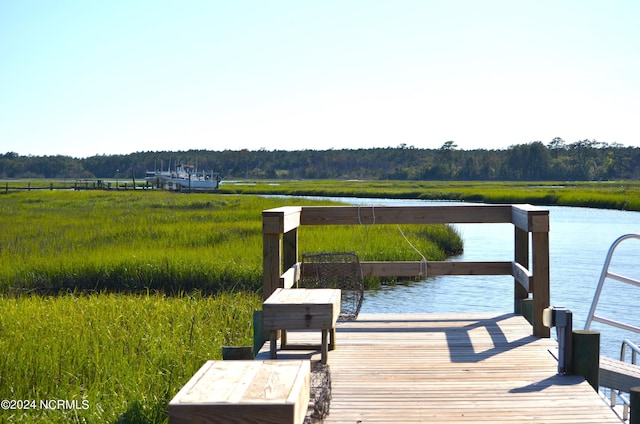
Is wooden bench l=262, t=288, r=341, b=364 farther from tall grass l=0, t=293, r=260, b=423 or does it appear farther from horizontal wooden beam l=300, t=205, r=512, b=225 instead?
horizontal wooden beam l=300, t=205, r=512, b=225

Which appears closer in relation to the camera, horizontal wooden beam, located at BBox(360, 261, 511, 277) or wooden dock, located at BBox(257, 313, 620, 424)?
wooden dock, located at BBox(257, 313, 620, 424)

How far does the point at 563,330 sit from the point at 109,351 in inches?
188

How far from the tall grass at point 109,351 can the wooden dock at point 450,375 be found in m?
1.24

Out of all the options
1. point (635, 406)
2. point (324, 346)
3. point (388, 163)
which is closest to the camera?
point (635, 406)

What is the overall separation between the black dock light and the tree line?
108 metres

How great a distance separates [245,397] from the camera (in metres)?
3.52

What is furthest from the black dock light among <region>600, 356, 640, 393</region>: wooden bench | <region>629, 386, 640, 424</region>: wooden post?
<region>629, 386, 640, 424</region>: wooden post

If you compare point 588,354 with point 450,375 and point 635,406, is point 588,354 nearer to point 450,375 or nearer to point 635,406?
point 450,375

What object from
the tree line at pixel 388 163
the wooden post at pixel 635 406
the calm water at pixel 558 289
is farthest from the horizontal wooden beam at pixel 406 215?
the tree line at pixel 388 163

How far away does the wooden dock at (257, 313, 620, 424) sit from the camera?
198 inches

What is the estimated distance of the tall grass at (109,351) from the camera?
6559mm

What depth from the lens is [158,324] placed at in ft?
33.1

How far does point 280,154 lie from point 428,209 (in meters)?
181

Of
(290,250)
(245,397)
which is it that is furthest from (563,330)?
(290,250)
